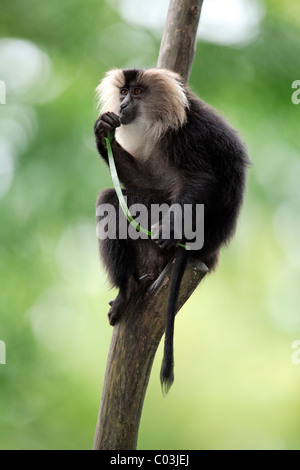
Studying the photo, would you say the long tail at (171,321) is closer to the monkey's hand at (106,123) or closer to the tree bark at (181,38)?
the monkey's hand at (106,123)

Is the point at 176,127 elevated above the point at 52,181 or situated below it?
below

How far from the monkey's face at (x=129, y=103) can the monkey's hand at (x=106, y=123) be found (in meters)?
0.10

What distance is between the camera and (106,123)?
2.82 metres

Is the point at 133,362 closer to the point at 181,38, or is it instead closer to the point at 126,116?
the point at 126,116

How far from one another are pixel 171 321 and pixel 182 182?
68cm

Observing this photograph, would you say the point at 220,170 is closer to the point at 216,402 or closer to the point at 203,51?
the point at 203,51

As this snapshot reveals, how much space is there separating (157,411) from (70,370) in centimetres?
105

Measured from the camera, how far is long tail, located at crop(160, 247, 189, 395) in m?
2.55

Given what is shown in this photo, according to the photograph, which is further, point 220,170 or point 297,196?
point 297,196

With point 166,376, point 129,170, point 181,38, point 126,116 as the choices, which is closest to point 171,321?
point 166,376

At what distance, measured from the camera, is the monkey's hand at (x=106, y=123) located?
9.26ft

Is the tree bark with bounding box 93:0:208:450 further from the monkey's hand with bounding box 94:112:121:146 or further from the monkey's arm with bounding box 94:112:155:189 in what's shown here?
the monkey's hand with bounding box 94:112:121:146
